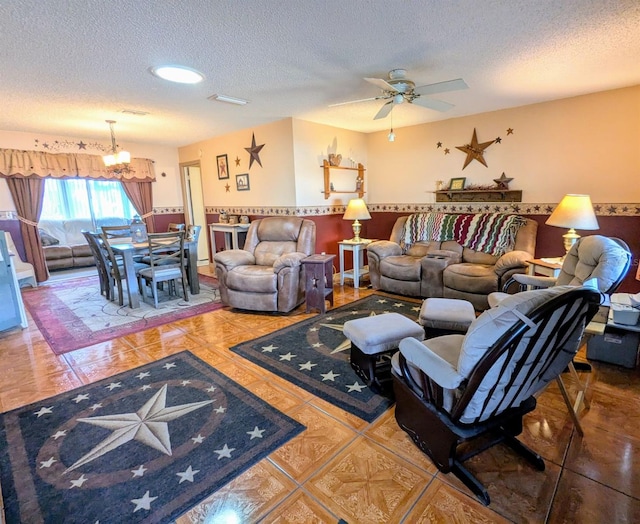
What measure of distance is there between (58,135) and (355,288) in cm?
546

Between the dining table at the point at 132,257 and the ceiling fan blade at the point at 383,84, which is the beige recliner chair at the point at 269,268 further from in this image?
the ceiling fan blade at the point at 383,84

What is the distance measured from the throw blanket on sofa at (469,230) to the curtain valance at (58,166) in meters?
5.20

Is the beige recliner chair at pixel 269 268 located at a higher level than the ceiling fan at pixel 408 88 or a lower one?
lower

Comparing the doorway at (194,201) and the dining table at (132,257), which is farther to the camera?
the doorway at (194,201)

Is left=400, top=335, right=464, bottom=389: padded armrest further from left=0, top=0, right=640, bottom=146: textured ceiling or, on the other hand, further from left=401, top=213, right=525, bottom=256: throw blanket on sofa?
left=401, top=213, right=525, bottom=256: throw blanket on sofa

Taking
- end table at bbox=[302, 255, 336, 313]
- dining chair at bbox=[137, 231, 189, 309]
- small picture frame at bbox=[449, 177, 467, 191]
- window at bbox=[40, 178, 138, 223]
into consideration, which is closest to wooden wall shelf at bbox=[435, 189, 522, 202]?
small picture frame at bbox=[449, 177, 467, 191]

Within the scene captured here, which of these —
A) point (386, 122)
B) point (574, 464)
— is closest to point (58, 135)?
point (386, 122)

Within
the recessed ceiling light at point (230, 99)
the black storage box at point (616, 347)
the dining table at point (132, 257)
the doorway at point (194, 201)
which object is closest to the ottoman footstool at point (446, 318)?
the black storage box at point (616, 347)

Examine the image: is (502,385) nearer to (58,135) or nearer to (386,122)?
(386,122)

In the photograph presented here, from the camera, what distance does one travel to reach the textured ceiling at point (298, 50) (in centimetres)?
198

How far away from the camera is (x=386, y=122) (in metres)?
5.02

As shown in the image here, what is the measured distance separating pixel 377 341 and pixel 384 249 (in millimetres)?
2634

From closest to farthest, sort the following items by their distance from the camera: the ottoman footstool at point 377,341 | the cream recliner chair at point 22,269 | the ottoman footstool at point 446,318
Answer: the ottoman footstool at point 377,341, the ottoman footstool at point 446,318, the cream recliner chair at point 22,269

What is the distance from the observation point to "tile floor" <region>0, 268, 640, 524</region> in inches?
56.4
